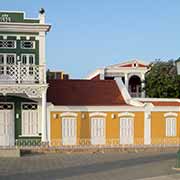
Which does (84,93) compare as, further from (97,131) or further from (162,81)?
(162,81)

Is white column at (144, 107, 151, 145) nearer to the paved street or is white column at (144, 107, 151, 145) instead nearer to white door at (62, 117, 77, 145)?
white door at (62, 117, 77, 145)

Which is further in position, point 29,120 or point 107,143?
point 107,143

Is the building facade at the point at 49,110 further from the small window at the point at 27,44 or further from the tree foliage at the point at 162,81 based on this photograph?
the tree foliage at the point at 162,81

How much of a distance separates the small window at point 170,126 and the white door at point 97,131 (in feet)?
14.3

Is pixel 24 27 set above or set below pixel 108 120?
above

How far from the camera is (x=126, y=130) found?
32.2 metres

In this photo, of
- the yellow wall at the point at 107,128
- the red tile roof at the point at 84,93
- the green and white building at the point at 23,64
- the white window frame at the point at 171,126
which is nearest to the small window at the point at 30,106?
the green and white building at the point at 23,64

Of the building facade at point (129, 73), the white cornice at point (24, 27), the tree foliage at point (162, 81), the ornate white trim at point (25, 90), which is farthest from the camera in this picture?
the building facade at point (129, 73)

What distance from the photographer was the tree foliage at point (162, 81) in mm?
42781

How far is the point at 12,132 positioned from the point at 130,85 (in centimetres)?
2726

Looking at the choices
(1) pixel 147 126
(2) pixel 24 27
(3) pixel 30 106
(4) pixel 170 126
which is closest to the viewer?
(2) pixel 24 27

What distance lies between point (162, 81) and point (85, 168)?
26.4 m

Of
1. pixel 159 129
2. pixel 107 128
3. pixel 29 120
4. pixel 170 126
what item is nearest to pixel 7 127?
pixel 29 120

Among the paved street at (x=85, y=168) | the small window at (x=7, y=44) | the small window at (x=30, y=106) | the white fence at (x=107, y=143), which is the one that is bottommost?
the paved street at (x=85, y=168)
